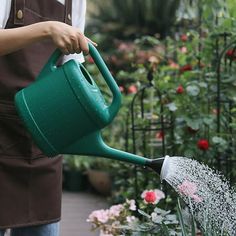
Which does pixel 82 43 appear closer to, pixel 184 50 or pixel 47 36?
pixel 47 36

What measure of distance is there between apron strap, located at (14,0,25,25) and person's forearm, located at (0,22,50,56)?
0.11 meters

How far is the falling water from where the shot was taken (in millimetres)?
1903

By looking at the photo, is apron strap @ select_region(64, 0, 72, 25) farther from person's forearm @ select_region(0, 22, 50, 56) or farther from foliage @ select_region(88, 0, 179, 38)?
foliage @ select_region(88, 0, 179, 38)

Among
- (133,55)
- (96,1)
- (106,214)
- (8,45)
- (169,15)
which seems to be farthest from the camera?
(96,1)

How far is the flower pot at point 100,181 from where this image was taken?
4.81 m

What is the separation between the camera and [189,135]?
11.0ft

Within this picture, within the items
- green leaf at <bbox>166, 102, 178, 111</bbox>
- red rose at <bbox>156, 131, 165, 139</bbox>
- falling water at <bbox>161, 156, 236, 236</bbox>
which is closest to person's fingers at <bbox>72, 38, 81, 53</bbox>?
falling water at <bbox>161, 156, 236, 236</bbox>

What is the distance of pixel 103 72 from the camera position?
1645 millimetres

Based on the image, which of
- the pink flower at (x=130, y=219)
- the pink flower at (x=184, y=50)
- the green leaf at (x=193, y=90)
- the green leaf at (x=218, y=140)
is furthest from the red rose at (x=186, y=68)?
the pink flower at (x=130, y=219)

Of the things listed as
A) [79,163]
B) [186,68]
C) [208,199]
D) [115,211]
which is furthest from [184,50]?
[208,199]

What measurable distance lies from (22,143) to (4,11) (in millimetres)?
357

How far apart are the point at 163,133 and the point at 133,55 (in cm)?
132

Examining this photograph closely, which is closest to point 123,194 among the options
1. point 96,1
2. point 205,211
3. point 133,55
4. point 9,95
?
point 133,55

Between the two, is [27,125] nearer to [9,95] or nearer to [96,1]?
[9,95]
